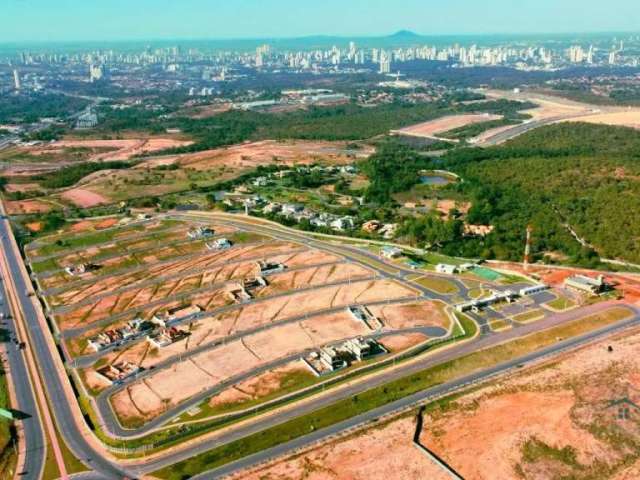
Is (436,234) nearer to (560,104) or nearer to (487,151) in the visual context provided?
(487,151)

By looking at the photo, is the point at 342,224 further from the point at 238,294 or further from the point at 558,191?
the point at 558,191

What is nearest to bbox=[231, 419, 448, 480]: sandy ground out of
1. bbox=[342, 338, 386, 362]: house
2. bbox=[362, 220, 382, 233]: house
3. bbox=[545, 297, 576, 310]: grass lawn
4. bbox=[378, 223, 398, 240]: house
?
bbox=[342, 338, 386, 362]: house

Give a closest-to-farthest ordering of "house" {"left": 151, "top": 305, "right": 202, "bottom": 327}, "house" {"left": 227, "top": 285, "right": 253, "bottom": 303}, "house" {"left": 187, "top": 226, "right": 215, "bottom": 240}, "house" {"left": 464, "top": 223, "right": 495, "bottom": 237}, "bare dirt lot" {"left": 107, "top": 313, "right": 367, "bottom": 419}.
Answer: "bare dirt lot" {"left": 107, "top": 313, "right": 367, "bottom": 419}, "house" {"left": 151, "top": 305, "right": 202, "bottom": 327}, "house" {"left": 227, "top": 285, "right": 253, "bottom": 303}, "house" {"left": 464, "top": 223, "right": 495, "bottom": 237}, "house" {"left": 187, "top": 226, "right": 215, "bottom": 240}

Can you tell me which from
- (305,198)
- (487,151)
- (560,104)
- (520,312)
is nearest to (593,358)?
(520,312)

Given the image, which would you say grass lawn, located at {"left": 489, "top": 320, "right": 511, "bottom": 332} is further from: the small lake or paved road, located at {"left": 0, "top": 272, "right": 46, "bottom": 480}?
the small lake

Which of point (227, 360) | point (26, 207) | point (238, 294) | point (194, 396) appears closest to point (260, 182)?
point (26, 207)
